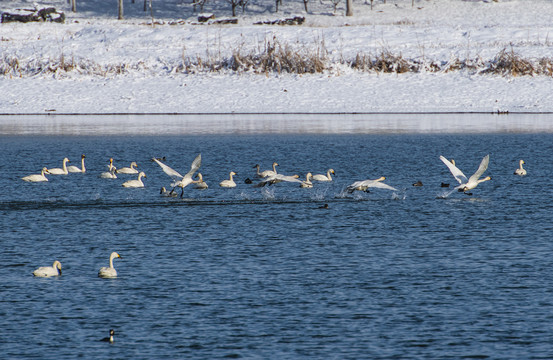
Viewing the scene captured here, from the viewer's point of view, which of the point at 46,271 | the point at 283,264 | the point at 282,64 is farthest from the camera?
the point at 282,64

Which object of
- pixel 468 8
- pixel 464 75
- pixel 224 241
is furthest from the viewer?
pixel 468 8

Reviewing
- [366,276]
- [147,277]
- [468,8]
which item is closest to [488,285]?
[366,276]

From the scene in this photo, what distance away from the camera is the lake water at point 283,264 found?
13570mm

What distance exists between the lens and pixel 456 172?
85.6 feet

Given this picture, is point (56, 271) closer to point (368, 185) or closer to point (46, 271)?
point (46, 271)

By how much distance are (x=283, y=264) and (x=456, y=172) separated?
30.7 ft

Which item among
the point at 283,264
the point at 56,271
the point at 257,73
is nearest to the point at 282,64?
the point at 257,73

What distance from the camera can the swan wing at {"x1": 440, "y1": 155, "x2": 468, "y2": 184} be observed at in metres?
25.2

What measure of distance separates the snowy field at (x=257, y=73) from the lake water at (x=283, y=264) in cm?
1801

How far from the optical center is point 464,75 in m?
57.3

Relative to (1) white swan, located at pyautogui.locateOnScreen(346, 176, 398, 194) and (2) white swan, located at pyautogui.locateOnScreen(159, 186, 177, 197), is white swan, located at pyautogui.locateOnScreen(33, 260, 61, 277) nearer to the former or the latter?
(1) white swan, located at pyautogui.locateOnScreen(346, 176, 398, 194)

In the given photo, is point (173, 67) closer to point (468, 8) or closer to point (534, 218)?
point (534, 218)

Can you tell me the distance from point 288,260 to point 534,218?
25.4 feet

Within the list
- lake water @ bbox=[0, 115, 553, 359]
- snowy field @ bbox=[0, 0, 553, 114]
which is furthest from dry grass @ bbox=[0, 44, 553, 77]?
lake water @ bbox=[0, 115, 553, 359]
